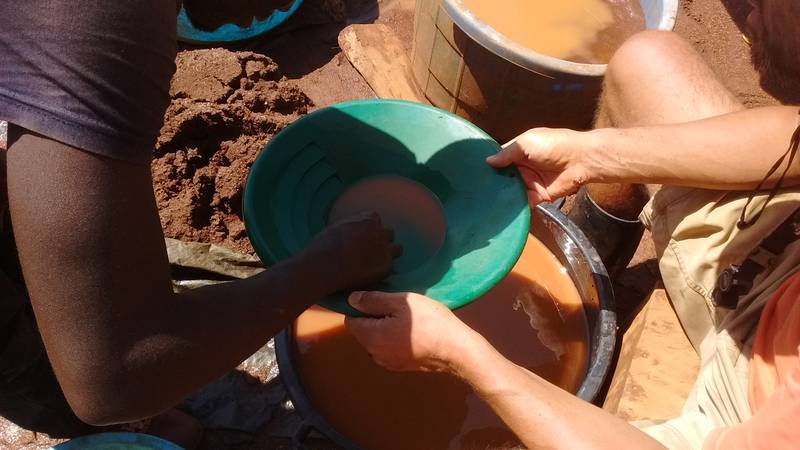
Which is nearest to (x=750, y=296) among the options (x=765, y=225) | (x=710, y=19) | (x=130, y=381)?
(x=765, y=225)

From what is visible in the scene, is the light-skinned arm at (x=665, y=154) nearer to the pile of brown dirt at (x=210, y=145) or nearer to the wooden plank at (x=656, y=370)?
the wooden plank at (x=656, y=370)

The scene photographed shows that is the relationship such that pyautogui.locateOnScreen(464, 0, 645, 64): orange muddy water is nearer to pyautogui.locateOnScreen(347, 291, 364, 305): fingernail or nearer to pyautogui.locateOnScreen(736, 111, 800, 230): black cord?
pyautogui.locateOnScreen(736, 111, 800, 230): black cord

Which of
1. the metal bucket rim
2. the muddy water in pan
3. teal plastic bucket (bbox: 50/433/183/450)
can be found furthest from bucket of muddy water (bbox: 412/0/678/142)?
teal plastic bucket (bbox: 50/433/183/450)

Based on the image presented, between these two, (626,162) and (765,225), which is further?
(626,162)

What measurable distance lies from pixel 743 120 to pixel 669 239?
317 millimetres

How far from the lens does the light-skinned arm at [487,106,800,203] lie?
149 cm

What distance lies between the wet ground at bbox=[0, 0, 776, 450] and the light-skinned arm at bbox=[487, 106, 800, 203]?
71 cm

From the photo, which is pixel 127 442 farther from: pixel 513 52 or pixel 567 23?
pixel 567 23

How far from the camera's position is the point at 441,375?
5.76 ft

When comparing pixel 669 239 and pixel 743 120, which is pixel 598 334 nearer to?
pixel 669 239

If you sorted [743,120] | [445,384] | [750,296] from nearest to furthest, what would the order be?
1. [750,296]
2. [743,120]
3. [445,384]

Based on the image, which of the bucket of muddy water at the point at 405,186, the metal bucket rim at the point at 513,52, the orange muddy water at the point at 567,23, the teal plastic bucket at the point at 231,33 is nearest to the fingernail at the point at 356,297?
the bucket of muddy water at the point at 405,186

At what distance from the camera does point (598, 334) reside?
167 cm

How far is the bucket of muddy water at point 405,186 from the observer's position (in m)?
1.45
